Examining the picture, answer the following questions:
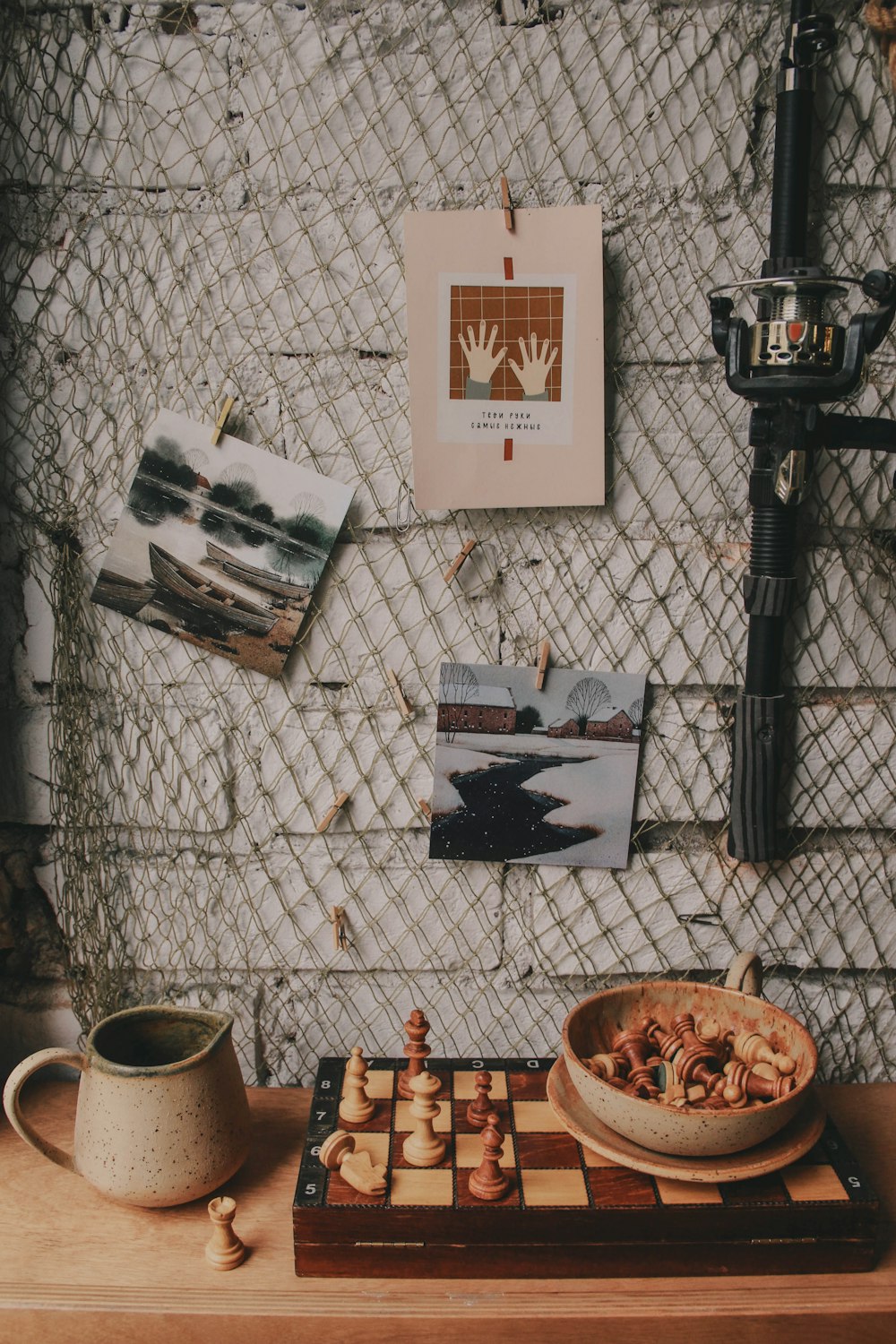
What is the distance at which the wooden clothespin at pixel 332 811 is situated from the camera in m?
1.05

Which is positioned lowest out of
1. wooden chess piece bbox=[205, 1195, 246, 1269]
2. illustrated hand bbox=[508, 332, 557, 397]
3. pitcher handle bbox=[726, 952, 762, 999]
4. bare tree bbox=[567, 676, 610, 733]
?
wooden chess piece bbox=[205, 1195, 246, 1269]

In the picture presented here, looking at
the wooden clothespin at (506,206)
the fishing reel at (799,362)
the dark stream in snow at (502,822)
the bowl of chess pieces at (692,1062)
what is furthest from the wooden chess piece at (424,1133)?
the wooden clothespin at (506,206)

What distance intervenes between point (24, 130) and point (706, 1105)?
1045 millimetres

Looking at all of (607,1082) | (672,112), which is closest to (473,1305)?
(607,1082)

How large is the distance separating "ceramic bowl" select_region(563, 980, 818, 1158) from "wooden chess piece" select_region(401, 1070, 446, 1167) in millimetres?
123

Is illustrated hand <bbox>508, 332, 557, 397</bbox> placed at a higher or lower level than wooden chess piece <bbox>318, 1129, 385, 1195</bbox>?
higher

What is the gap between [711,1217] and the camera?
32.9 inches

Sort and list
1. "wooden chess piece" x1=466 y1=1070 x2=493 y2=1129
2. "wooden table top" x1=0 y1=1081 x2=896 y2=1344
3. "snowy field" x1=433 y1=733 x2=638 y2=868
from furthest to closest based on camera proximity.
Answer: "snowy field" x1=433 y1=733 x2=638 y2=868, "wooden chess piece" x1=466 y1=1070 x2=493 y2=1129, "wooden table top" x1=0 y1=1081 x2=896 y2=1344

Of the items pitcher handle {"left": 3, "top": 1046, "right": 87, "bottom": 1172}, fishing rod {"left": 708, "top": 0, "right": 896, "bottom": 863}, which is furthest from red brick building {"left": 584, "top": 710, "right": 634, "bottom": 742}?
pitcher handle {"left": 3, "top": 1046, "right": 87, "bottom": 1172}

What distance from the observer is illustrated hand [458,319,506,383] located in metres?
0.97

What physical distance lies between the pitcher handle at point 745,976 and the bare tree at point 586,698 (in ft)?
0.88

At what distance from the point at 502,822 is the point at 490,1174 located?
33 cm

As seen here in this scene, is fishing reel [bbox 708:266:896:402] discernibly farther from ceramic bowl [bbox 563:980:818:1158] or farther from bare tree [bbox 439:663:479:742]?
ceramic bowl [bbox 563:980:818:1158]

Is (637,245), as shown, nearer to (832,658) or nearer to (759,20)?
(759,20)
